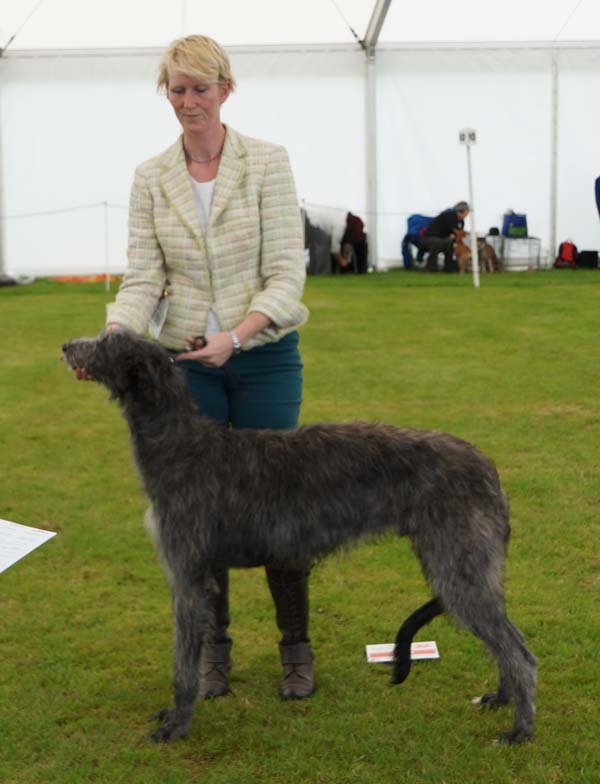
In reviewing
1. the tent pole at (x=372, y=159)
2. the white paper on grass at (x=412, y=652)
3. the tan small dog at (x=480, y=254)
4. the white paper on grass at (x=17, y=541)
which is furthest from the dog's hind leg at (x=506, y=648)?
the tent pole at (x=372, y=159)

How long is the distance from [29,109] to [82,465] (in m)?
12.9

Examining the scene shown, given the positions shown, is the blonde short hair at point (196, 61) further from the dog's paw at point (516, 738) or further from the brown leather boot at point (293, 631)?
the dog's paw at point (516, 738)

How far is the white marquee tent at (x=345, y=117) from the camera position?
679 inches

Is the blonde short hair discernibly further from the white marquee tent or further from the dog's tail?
the white marquee tent

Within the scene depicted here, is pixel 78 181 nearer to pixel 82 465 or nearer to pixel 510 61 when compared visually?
pixel 510 61

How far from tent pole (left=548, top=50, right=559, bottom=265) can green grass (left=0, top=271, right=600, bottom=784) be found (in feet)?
35.1

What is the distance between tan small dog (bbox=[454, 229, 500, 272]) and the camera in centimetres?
1716

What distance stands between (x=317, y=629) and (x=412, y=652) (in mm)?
427

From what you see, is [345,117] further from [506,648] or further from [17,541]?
[506,648]

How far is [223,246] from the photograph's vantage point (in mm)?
3215

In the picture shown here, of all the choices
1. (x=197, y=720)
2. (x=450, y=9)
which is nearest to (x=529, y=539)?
(x=197, y=720)

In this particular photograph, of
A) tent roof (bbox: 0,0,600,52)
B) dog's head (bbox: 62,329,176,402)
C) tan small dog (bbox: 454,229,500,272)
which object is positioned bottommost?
dog's head (bbox: 62,329,176,402)

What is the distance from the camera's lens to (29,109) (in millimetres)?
17453

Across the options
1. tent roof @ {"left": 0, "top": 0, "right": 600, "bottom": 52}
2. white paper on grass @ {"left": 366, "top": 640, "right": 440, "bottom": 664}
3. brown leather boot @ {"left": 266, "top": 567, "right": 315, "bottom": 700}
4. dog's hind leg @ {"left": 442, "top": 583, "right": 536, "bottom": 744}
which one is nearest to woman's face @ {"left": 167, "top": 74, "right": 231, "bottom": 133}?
brown leather boot @ {"left": 266, "top": 567, "right": 315, "bottom": 700}
